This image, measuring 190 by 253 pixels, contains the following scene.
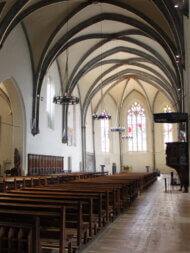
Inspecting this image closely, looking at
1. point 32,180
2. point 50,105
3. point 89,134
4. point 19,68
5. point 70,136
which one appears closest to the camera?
point 32,180

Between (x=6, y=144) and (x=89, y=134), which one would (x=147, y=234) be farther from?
(x=89, y=134)

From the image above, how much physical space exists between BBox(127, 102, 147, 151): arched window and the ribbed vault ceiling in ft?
36.0

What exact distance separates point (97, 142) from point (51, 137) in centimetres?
1475

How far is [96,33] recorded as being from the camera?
22.9 m

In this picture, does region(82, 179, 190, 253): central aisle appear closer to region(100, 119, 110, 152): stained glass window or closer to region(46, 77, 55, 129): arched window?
region(46, 77, 55, 129): arched window

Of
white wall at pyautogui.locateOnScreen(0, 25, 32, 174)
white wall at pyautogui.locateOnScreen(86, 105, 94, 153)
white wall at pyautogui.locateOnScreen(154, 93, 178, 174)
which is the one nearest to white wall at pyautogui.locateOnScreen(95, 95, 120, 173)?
white wall at pyautogui.locateOnScreen(86, 105, 94, 153)

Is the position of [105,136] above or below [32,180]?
above

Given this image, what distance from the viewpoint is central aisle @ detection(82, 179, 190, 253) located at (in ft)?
15.6

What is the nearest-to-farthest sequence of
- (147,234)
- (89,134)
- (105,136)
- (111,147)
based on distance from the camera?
(147,234) < (89,134) < (105,136) < (111,147)

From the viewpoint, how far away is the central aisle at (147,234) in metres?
4.74

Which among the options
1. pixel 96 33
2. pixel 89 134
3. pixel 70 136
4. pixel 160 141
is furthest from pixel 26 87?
pixel 160 141

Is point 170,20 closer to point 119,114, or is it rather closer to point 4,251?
point 4,251

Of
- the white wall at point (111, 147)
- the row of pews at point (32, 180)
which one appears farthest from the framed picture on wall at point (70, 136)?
the white wall at point (111, 147)

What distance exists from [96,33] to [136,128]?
20.3 metres
